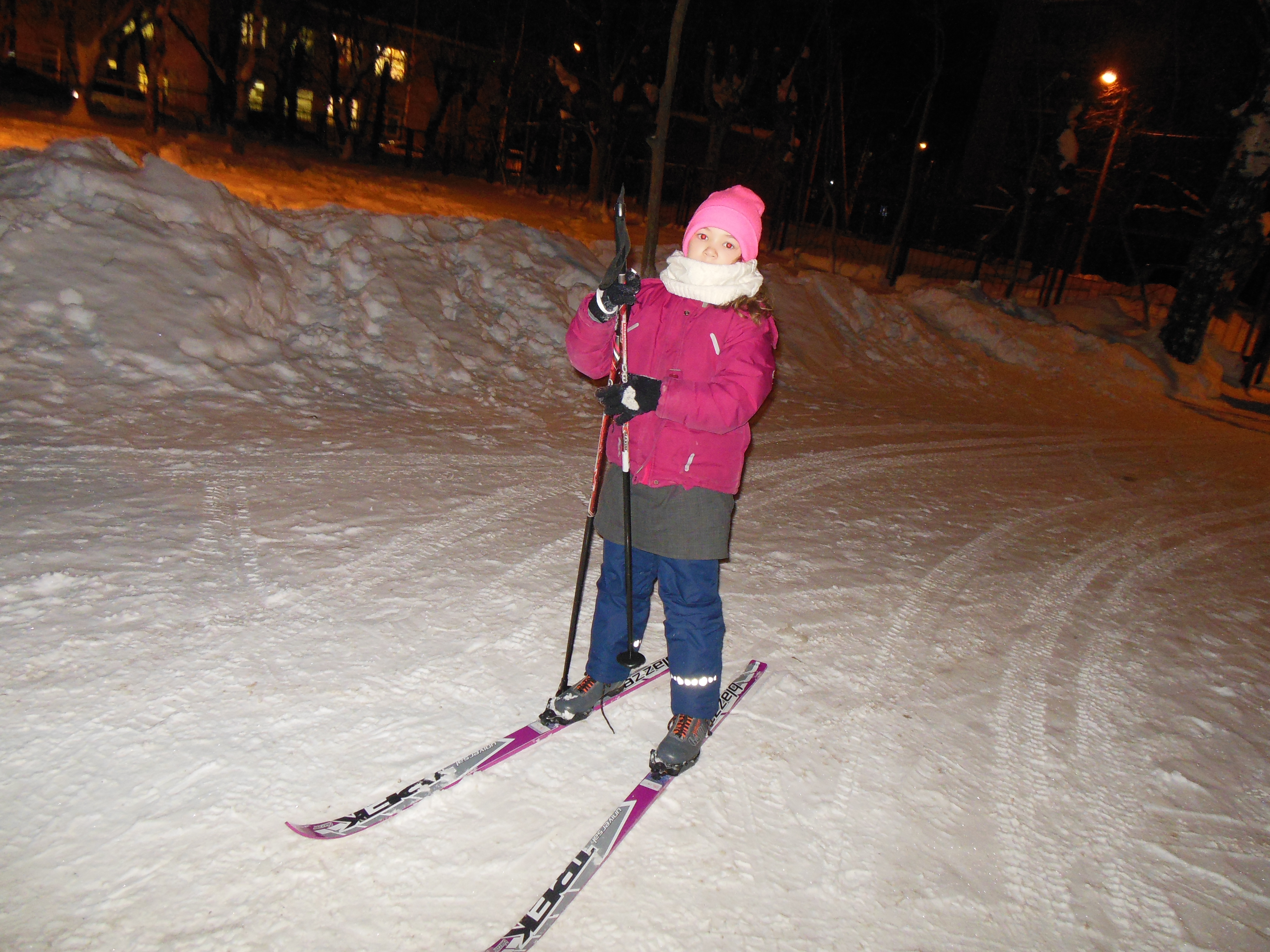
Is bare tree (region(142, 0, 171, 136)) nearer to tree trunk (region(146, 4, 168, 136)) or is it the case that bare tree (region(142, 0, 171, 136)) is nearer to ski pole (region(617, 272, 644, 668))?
tree trunk (region(146, 4, 168, 136))

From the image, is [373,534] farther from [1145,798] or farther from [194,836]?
[1145,798]

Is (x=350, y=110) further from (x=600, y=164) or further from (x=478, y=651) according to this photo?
(x=478, y=651)

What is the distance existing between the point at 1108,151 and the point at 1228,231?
382cm

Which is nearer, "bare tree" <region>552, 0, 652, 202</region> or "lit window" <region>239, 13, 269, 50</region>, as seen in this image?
"bare tree" <region>552, 0, 652, 202</region>

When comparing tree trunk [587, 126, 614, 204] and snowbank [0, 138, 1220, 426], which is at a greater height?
tree trunk [587, 126, 614, 204]

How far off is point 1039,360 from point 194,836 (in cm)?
1246

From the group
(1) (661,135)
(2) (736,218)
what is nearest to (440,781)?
(2) (736,218)

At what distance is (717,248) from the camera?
254 centimetres

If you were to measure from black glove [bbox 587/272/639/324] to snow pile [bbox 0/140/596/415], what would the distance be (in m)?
3.99

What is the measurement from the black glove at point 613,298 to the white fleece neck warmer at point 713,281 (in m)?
0.13

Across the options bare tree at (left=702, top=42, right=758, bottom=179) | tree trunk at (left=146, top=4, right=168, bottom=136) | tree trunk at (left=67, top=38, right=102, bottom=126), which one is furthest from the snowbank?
tree trunk at (left=67, top=38, right=102, bottom=126)

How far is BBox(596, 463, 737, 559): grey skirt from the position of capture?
2.64 m

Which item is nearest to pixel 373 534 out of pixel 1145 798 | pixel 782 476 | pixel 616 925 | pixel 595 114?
pixel 616 925

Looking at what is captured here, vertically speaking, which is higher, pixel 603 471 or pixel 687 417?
pixel 687 417
